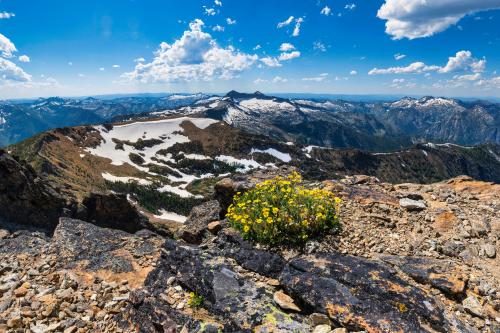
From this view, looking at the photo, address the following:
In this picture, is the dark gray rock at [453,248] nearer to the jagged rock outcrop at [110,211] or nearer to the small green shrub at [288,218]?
the small green shrub at [288,218]

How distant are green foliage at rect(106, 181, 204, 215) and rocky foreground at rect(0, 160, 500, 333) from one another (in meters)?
116

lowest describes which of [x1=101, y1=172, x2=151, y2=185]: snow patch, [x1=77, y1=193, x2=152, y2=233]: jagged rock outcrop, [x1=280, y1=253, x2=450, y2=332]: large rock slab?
[x1=101, y1=172, x2=151, y2=185]: snow patch

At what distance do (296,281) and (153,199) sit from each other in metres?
134

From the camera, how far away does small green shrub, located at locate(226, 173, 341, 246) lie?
10078 millimetres

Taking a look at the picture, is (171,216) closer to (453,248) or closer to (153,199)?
(153,199)

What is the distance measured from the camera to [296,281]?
841 cm

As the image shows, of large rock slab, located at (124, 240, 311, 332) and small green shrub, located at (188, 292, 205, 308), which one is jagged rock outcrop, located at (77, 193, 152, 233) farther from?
small green shrub, located at (188, 292, 205, 308)

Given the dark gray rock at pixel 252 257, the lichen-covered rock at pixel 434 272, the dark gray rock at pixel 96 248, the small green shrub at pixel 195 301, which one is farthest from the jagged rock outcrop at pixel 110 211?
the lichen-covered rock at pixel 434 272

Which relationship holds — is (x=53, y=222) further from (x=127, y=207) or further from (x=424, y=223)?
(x=424, y=223)

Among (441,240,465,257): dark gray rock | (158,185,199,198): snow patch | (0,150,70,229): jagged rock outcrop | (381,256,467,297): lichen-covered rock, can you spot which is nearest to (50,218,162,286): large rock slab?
(381,256,467,297): lichen-covered rock

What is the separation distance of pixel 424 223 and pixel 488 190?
6.29 meters

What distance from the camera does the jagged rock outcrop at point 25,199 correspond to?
24312 mm

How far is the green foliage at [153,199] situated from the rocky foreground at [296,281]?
116314 millimetres

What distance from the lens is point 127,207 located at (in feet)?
134
